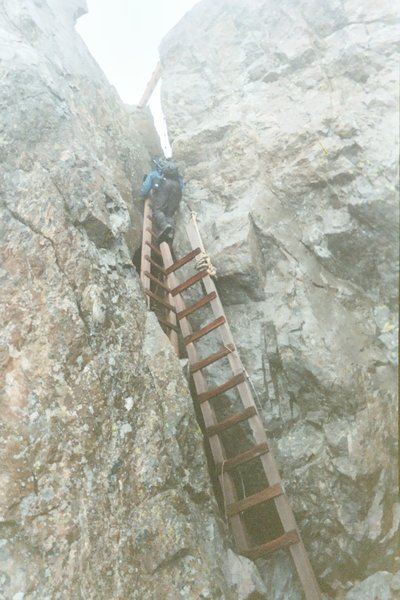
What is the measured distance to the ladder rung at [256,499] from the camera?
16.5 ft

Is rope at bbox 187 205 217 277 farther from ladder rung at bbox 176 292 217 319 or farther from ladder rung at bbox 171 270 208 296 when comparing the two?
ladder rung at bbox 176 292 217 319

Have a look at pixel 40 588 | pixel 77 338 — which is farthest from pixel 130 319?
pixel 40 588

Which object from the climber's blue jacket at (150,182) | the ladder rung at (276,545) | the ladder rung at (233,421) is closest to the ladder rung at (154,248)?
the climber's blue jacket at (150,182)

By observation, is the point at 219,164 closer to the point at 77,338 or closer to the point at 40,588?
the point at 77,338

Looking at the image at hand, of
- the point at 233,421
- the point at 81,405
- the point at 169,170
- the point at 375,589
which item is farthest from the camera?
the point at 169,170

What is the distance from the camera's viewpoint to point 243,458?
17.4 ft

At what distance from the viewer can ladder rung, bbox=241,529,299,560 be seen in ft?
15.8

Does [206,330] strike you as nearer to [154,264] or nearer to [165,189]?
[154,264]

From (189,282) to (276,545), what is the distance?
12.7 ft

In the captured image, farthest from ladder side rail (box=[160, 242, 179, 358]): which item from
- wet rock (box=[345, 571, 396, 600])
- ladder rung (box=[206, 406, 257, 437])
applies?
wet rock (box=[345, 571, 396, 600])

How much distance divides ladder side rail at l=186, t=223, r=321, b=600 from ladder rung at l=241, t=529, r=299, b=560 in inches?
2.3

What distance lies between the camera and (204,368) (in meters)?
6.67

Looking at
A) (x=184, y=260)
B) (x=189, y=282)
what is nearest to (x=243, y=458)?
(x=189, y=282)

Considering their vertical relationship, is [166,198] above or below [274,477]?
above
